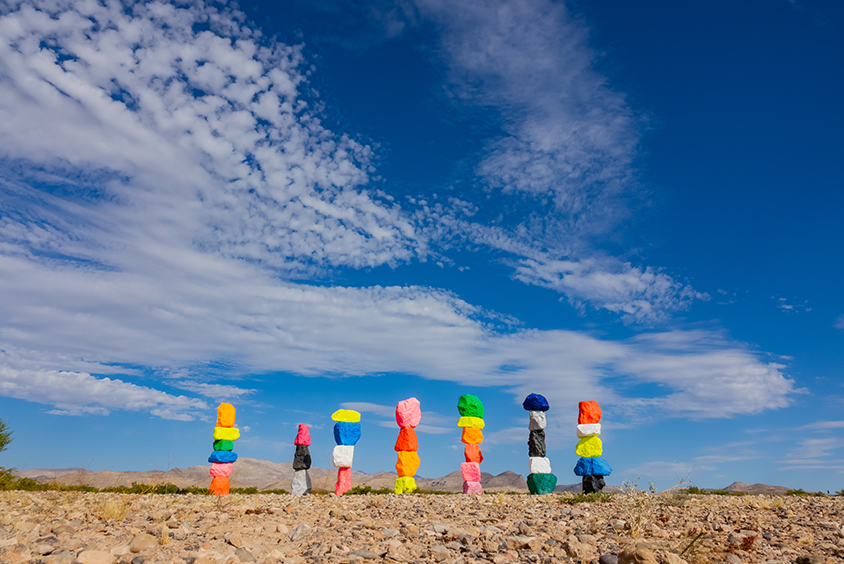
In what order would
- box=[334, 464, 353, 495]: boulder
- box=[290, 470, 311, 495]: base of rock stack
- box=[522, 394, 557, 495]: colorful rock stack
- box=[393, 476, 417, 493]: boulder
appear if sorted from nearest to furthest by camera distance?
1. box=[522, 394, 557, 495]: colorful rock stack
2. box=[393, 476, 417, 493]: boulder
3. box=[334, 464, 353, 495]: boulder
4. box=[290, 470, 311, 495]: base of rock stack

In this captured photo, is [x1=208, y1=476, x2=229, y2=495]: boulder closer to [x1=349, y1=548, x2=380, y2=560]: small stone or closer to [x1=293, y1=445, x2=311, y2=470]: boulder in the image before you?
[x1=293, y1=445, x2=311, y2=470]: boulder

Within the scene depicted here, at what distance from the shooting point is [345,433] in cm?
1619

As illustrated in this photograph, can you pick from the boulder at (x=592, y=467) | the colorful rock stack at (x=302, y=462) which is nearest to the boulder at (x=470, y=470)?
the boulder at (x=592, y=467)

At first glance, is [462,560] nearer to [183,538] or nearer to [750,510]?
[183,538]

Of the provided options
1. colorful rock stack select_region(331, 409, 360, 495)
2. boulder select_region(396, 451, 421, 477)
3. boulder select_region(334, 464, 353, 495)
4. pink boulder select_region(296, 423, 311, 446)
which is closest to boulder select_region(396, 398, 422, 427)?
boulder select_region(396, 451, 421, 477)

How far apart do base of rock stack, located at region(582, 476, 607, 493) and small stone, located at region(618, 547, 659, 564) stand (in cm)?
1052

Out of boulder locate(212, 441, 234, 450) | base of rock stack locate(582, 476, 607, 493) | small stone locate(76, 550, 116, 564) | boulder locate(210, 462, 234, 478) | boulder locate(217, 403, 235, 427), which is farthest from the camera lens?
boulder locate(217, 403, 235, 427)

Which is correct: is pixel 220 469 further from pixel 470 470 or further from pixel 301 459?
pixel 470 470

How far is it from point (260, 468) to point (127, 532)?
108 ft

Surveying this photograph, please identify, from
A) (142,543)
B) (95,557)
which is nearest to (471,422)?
(142,543)

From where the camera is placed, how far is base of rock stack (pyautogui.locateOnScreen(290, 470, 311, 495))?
16.6 metres

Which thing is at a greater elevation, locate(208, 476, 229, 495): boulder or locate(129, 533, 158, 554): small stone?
locate(129, 533, 158, 554): small stone

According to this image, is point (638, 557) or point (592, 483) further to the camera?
point (592, 483)

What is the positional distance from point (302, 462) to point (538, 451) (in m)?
7.77
